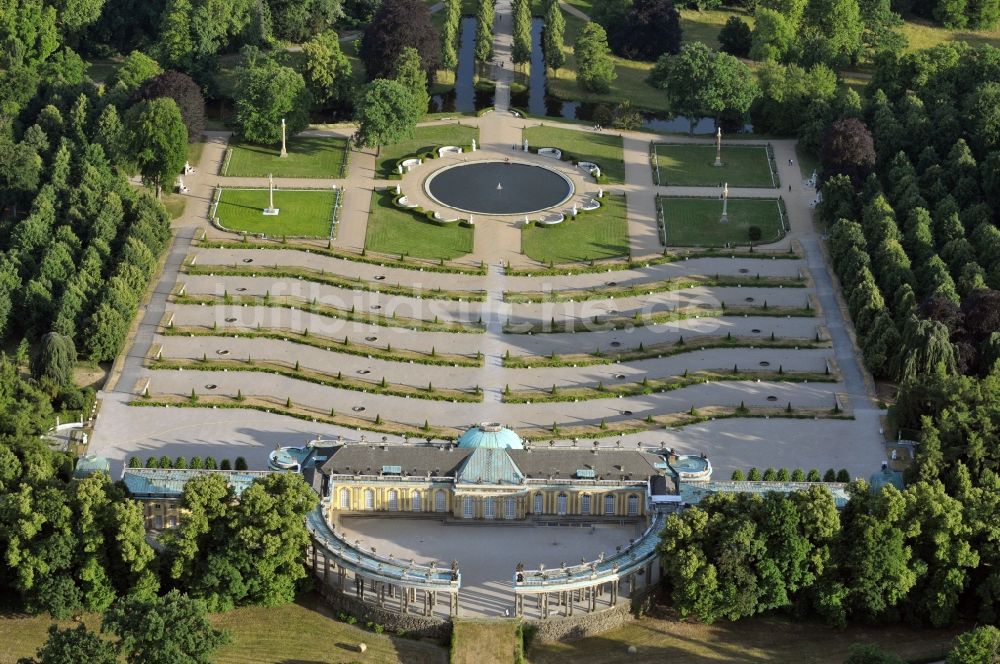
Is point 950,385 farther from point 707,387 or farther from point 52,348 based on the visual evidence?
point 52,348

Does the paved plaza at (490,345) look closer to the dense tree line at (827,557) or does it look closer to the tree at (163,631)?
the dense tree line at (827,557)

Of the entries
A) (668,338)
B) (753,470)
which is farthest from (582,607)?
(668,338)

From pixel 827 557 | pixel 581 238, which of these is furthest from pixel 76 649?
pixel 581 238

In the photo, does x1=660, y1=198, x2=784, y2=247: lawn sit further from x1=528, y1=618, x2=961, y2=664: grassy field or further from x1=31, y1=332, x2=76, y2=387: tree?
x1=528, y1=618, x2=961, y2=664: grassy field

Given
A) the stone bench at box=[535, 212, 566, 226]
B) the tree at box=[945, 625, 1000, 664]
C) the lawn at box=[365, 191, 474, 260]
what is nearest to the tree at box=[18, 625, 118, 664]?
the tree at box=[945, 625, 1000, 664]

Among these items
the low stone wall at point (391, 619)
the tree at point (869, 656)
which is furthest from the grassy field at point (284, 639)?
the tree at point (869, 656)

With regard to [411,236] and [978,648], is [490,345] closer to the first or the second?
[411,236]

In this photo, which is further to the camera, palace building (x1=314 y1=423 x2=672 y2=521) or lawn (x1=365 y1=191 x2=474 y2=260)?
lawn (x1=365 y1=191 x2=474 y2=260)

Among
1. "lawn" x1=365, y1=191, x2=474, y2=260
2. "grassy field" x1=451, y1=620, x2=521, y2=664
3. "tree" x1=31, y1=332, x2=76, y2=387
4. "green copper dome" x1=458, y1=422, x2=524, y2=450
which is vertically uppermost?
"lawn" x1=365, y1=191, x2=474, y2=260
